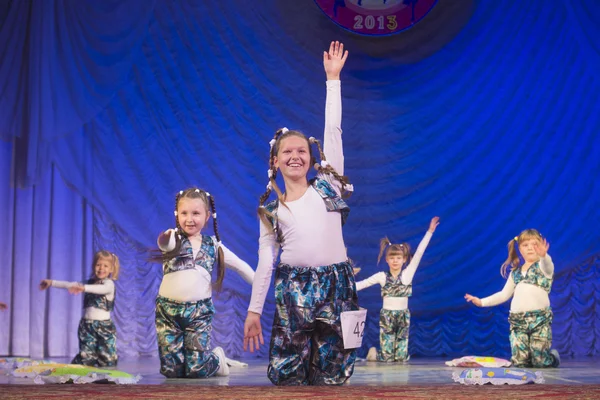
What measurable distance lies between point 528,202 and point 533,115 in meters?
0.97

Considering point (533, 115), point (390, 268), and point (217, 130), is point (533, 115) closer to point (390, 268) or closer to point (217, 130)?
point (390, 268)

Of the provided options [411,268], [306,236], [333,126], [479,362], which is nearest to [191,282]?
[306,236]

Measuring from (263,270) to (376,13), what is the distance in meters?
5.73

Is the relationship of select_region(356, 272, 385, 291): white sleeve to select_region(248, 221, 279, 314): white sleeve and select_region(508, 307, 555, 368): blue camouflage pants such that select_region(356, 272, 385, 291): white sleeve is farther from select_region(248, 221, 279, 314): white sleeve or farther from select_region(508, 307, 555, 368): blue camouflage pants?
select_region(248, 221, 279, 314): white sleeve

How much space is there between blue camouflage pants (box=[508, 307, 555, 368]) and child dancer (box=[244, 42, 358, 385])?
3399 mm

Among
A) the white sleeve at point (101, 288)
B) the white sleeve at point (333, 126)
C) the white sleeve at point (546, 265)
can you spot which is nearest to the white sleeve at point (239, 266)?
the white sleeve at point (333, 126)

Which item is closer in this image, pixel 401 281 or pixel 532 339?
pixel 532 339

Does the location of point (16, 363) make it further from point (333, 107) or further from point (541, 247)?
point (541, 247)

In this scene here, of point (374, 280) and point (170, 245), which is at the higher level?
point (170, 245)

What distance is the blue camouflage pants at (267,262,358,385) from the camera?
3.33 meters

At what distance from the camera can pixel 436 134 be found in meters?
8.48

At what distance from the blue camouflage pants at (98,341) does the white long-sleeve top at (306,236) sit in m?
3.57

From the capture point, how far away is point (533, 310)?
639cm

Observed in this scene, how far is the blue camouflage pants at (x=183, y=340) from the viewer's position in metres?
4.75
